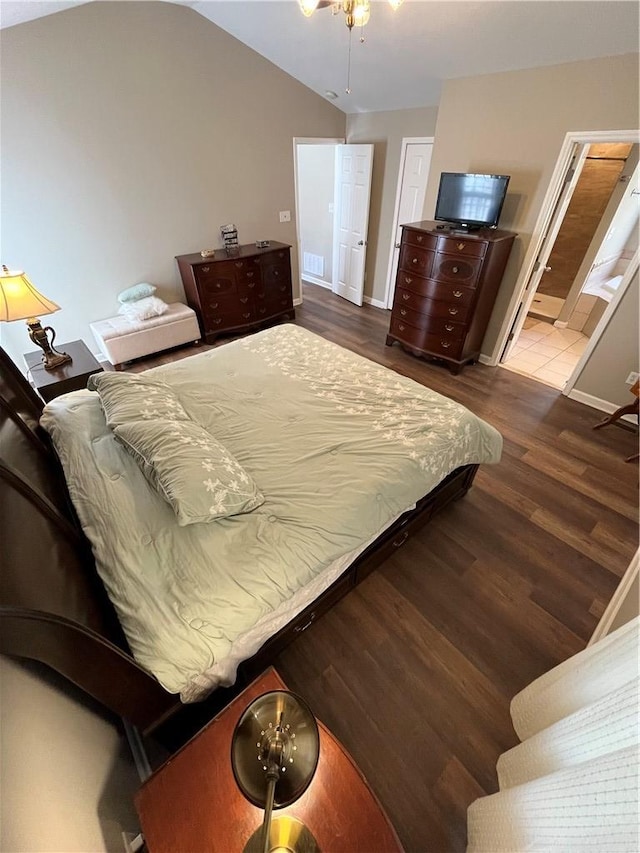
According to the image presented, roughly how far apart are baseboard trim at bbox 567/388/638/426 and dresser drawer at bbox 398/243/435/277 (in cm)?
175

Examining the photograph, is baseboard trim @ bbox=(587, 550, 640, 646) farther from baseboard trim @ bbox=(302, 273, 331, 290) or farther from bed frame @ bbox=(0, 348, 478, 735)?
baseboard trim @ bbox=(302, 273, 331, 290)

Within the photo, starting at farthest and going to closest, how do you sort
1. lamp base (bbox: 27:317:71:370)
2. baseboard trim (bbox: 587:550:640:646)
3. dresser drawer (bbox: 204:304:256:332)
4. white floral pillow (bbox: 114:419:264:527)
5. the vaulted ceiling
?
1. dresser drawer (bbox: 204:304:256:332)
2. lamp base (bbox: 27:317:71:370)
3. the vaulted ceiling
4. white floral pillow (bbox: 114:419:264:527)
5. baseboard trim (bbox: 587:550:640:646)

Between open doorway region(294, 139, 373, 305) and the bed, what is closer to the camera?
the bed

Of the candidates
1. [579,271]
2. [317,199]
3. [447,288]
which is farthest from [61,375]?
[579,271]

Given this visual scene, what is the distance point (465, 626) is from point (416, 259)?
3.06m

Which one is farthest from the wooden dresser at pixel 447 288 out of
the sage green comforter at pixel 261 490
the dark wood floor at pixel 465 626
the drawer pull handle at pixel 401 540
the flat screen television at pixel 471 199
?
the drawer pull handle at pixel 401 540

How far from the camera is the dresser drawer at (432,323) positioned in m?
3.42

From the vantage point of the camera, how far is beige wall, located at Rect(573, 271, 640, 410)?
2.81 metres

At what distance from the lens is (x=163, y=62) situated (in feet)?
10.2

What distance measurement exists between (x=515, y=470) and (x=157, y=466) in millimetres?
2361

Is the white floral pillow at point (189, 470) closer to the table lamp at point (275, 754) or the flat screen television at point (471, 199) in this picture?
the table lamp at point (275, 754)

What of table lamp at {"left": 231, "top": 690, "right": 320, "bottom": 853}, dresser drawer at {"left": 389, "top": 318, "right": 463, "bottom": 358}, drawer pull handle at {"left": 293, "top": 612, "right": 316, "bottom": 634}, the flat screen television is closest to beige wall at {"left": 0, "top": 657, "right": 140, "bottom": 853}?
table lamp at {"left": 231, "top": 690, "right": 320, "bottom": 853}

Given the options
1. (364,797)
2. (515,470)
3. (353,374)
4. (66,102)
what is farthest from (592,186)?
(364,797)

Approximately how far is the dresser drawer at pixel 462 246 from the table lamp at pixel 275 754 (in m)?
3.34
